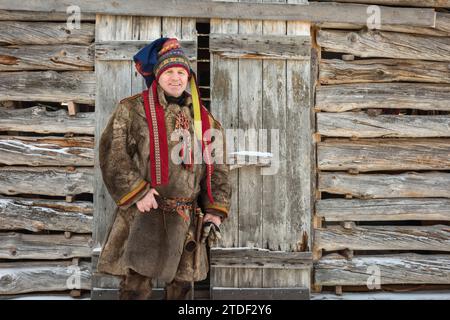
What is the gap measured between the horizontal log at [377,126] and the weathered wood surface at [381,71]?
33cm

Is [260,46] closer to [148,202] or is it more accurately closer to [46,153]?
[148,202]

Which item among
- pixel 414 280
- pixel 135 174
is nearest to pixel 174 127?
pixel 135 174

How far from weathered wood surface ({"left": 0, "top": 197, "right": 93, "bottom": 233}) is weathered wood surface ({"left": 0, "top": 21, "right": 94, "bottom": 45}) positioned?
142 centimetres

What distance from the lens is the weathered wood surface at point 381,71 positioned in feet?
14.9

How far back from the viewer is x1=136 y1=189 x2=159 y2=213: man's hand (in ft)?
10.9

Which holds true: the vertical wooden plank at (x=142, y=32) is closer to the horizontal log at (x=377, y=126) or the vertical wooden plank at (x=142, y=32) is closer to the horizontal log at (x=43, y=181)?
the horizontal log at (x=43, y=181)

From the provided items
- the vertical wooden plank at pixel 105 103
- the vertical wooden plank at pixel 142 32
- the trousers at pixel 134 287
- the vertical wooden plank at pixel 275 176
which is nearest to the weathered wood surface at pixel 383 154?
the vertical wooden plank at pixel 275 176

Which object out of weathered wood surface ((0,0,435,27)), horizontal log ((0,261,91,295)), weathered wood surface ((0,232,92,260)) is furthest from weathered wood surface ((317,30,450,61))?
horizontal log ((0,261,91,295))

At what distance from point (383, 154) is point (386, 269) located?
106cm

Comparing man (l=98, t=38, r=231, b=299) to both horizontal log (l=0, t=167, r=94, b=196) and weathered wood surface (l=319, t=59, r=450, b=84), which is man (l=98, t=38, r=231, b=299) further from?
weathered wood surface (l=319, t=59, r=450, b=84)

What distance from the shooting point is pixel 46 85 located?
4371 millimetres

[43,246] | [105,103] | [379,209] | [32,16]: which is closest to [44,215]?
[43,246]

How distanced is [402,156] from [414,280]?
3.78 feet
